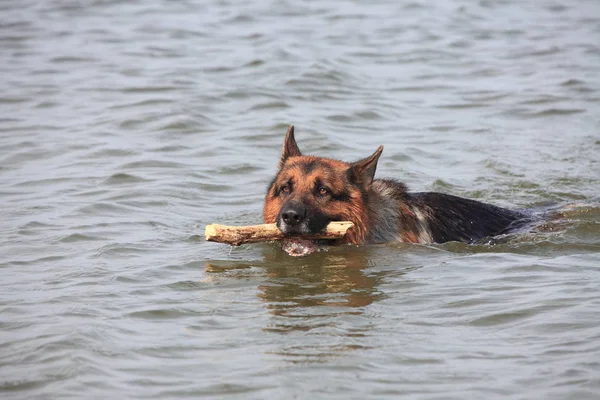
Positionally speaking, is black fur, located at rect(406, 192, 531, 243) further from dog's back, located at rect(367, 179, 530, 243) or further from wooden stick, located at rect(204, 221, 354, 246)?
wooden stick, located at rect(204, 221, 354, 246)

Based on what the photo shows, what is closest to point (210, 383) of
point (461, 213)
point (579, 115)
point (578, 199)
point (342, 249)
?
point (342, 249)

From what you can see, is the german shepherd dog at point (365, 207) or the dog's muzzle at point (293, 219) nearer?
the dog's muzzle at point (293, 219)

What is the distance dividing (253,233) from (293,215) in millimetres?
410

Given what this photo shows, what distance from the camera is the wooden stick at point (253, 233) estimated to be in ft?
26.5

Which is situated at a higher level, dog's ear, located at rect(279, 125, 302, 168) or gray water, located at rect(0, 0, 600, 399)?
dog's ear, located at rect(279, 125, 302, 168)

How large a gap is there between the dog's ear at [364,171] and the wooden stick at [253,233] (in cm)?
53

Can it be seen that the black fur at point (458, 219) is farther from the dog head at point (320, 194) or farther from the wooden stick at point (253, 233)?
the wooden stick at point (253, 233)

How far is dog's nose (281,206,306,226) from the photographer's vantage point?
8.11 metres

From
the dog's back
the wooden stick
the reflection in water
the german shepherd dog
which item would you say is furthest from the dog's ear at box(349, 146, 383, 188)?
the reflection in water

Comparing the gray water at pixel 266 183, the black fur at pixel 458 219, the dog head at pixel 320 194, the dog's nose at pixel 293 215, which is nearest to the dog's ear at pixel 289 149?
the dog head at pixel 320 194

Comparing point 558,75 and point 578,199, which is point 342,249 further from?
point 558,75

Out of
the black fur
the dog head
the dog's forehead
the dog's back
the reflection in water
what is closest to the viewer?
the reflection in water

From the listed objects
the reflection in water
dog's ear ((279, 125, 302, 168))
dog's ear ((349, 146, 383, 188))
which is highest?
dog's ear ((279, 125, 302, 168))

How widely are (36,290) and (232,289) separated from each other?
1607 mm
